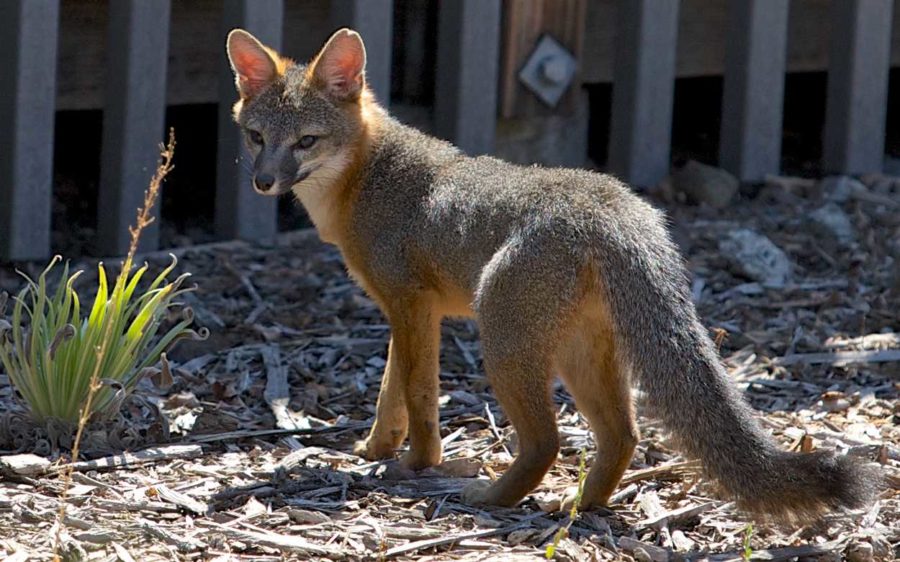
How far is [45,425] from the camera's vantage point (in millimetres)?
5176

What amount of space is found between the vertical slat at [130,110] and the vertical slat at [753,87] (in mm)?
3713

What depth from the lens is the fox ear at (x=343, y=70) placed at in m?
5.62

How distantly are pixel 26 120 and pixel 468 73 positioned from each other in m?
2.56

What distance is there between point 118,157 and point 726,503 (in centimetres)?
396

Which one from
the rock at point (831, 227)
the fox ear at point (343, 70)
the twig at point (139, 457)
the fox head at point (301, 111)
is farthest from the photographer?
the rock at point (831, 227)

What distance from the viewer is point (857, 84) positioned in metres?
9.33

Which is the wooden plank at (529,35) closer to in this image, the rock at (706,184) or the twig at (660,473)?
the rock at (706,184)

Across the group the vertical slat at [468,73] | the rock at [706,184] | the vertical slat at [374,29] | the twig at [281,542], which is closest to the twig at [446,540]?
the twig at [281,542]

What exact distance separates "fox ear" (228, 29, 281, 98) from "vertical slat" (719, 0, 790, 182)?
4.17 meters

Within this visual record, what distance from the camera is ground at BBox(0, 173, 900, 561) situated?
14.1 feet

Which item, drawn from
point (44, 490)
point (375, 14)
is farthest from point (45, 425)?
point (375, 14)

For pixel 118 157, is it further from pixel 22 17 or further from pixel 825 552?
pixel 825 552

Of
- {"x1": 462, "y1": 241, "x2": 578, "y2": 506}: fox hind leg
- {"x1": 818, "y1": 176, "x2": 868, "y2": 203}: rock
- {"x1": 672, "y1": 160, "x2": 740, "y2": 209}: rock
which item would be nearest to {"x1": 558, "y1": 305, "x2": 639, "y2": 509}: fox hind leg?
{"x1": 462, "y1": 241, "x2": 578, "y2": 506}: fox hind leg

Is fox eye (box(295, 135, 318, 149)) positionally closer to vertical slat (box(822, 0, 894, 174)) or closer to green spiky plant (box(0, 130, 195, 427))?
green spiky plant (box(0, 130, 195, 427))
